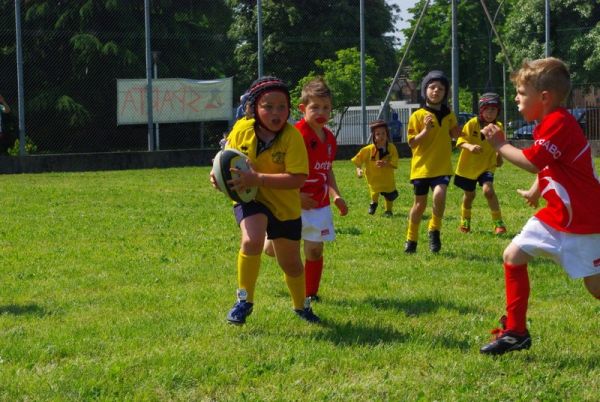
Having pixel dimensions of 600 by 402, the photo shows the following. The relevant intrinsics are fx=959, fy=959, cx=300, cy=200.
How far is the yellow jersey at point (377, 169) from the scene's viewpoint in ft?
44.4

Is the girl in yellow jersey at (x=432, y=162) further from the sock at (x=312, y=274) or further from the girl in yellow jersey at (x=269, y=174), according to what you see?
the girl in yellow jersey at (x=269, y=174)

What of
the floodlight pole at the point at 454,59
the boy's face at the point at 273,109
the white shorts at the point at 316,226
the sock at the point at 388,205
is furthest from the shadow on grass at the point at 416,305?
the floodlight pole at the point at 454,59

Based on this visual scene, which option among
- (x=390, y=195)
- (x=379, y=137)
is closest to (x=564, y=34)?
(x=379, y=137)

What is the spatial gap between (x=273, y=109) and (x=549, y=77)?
1607mm

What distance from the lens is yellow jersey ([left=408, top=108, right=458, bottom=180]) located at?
9.12 metres

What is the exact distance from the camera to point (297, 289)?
602cm

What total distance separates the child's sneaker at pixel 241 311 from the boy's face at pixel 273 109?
3.36 feet

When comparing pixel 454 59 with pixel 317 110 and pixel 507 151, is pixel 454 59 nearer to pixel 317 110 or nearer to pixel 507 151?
pixel 317 110

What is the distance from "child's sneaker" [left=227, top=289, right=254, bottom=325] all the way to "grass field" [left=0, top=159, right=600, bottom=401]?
0.18 ft

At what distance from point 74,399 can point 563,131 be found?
8.93ft

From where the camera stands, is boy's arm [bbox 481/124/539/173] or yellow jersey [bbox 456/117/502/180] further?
yellow jersey [bbox 456/117/502/180]

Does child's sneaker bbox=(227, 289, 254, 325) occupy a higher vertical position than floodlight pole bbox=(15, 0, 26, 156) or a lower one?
lower

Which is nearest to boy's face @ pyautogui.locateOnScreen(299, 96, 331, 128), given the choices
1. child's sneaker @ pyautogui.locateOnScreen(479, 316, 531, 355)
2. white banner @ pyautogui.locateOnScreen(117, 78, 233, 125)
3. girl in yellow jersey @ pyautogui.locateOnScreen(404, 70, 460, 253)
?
child's sneaker @ pyautogui.locateOnScreen(479, 316, 531, 355)

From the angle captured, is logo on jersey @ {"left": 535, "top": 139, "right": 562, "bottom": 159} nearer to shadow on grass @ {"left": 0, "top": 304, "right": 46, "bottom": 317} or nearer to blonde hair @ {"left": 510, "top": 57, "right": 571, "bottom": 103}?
blonde hair @ {"left": 510, "top": 57, "right": 571, "bottom": 103}
